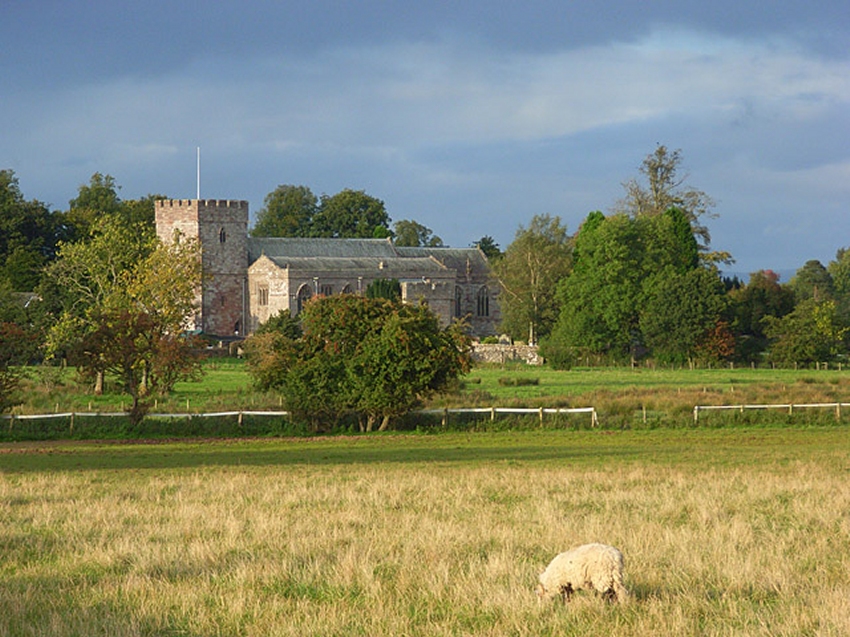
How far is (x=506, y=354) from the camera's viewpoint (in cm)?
8819

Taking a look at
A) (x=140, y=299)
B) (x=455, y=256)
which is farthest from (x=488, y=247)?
Result: (x=140, y=299)

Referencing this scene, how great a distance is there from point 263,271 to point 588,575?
3592 inches

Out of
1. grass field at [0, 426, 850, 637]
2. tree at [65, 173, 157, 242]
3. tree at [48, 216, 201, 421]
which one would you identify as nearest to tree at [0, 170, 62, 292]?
tree at [65, 173, 157, 242]

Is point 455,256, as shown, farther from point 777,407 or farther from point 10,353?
point 10,353

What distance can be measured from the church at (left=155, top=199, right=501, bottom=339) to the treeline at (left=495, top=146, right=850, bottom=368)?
23.7 feet

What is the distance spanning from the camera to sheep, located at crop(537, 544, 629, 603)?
1053 cm

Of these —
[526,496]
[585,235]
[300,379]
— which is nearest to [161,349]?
[300,379]

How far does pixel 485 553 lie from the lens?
43.9 feet

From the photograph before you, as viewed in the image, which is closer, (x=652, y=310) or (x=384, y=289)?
(x=652, y=310)

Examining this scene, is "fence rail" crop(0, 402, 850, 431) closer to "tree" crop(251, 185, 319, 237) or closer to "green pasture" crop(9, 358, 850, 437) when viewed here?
"green pasture" crop(9, 358, 850, 437)

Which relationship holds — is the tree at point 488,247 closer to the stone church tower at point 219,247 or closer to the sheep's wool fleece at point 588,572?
the stone church tower at point 219,247

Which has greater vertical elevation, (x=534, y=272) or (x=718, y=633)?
(x=534, y=272)

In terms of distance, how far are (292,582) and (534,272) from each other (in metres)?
83.7

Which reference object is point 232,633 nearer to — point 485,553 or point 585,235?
point 485,553
